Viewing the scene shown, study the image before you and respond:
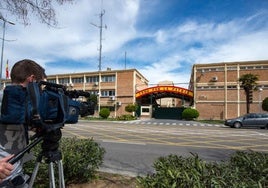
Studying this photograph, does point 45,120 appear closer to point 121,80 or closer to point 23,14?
point 23,14

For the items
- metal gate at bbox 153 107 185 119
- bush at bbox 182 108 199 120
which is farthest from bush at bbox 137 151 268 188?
metal gate at bbox 153 107 185 119

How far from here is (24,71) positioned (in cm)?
213

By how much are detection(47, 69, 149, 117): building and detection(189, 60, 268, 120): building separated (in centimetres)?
981

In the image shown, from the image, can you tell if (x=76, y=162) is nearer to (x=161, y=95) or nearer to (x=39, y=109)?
(x=39, y=109)

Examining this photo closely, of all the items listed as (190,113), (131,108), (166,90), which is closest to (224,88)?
(190,113)

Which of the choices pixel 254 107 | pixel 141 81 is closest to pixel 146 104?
pixel 141 81

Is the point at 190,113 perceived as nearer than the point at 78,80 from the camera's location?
Yes

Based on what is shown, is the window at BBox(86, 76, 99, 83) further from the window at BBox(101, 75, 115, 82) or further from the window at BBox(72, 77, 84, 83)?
the window at BBox(101, 75, 115, 82)

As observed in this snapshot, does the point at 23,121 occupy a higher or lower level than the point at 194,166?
higher

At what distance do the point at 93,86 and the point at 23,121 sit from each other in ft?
156

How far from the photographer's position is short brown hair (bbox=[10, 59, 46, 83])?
2.12 meters

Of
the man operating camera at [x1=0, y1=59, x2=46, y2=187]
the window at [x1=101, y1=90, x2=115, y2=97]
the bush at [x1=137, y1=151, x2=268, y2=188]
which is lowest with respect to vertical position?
the bush at [x1=137, y1=151, x2=268, y2=188]

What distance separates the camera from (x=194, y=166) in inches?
110

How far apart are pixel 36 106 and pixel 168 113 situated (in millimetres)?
41901
